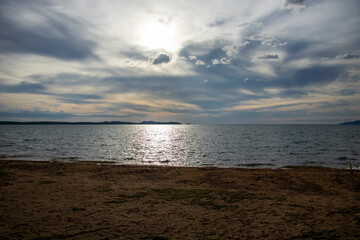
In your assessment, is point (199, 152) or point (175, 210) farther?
point (199, 152)

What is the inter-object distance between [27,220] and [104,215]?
277 cm

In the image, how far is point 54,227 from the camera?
751 centimetres

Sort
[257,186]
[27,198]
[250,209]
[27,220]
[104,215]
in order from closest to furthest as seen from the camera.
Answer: [27,220] < [104,215] < [250,209] < [27,198] < [257,186]

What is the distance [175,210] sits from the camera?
367 inches

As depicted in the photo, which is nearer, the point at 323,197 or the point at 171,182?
the point at 323,197

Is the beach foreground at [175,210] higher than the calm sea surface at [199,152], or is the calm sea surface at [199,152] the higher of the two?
the beach foreground at [175,210]

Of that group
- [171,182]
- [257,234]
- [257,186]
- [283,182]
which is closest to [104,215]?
[257,234]

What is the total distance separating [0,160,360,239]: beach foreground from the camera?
7180 millimetres

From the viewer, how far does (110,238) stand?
268 inches

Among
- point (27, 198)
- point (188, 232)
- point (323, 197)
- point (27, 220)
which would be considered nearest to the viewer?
point (188, 232)

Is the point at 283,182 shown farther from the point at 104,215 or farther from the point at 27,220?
the point at 27,220

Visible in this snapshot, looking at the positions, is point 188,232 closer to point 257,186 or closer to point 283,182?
point 257,186

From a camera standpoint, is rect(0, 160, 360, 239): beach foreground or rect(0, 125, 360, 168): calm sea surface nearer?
rect(0, 160, 360, 239): beach foreground

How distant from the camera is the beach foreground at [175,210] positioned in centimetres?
718
